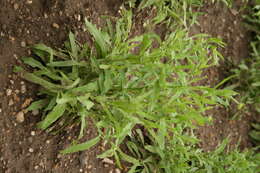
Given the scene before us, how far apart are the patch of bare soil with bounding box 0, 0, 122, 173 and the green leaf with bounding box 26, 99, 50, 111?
0.13 feet

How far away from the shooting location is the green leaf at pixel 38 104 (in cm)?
127

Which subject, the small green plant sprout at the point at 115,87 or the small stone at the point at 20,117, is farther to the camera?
the small stone at the point at 20,117

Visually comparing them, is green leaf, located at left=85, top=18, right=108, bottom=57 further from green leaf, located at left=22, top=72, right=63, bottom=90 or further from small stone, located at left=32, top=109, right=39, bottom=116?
small stone, located at left=32, top=109, right=39, bottom=116

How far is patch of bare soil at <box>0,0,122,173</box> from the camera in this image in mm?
1267

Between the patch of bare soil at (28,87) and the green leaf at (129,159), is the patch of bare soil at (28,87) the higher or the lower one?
the higher one

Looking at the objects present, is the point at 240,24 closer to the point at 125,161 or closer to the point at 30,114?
the point at 125,161

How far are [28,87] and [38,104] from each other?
86 mm

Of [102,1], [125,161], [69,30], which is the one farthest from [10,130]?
[102,1]

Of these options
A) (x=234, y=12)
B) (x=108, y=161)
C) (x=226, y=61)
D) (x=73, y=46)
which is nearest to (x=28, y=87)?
(x=73, y=46)

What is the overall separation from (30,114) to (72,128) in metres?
0.20

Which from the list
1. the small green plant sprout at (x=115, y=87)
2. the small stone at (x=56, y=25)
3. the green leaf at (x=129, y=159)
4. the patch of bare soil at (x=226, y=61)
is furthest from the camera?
the patch of bare soil at (x=226, y=61)

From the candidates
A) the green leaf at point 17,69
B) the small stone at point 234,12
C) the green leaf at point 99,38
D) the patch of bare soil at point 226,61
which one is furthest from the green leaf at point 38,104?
the small stone at point 234,12

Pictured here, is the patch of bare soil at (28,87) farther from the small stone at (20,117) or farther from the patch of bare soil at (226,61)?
the patch of bare soil at (226,61)

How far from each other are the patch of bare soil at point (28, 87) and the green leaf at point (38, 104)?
0.04m
